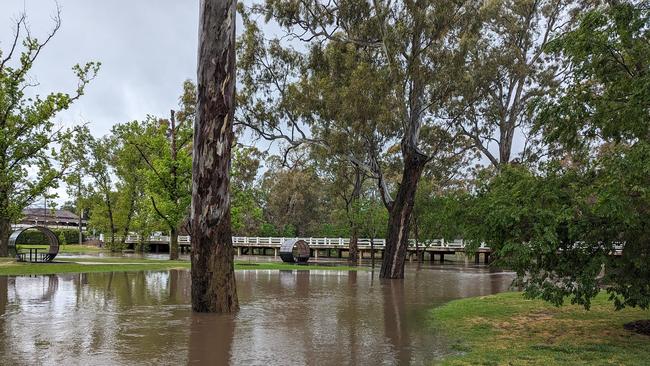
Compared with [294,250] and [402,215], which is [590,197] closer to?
[402,215]

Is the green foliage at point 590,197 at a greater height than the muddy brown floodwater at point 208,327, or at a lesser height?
greater

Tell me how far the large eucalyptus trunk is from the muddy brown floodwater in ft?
2.42

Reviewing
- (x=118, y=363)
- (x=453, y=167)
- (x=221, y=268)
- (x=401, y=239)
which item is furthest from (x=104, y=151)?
(x=118, y=363)

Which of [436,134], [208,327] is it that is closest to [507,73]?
[436,134]

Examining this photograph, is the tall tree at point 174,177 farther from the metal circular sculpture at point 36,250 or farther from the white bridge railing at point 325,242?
the white bridge railing at point 325,242

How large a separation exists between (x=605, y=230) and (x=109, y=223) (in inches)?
1854

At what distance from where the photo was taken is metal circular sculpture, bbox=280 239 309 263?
31.3 meters

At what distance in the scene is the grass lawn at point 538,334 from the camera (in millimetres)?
6805

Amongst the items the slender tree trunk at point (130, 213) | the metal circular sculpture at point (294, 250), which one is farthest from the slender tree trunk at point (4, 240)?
the slender tree trunk at point (130, 213)

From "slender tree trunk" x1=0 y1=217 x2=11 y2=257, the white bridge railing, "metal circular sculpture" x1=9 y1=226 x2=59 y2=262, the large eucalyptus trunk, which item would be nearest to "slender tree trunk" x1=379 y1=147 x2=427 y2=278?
the large eucalyptus trunk

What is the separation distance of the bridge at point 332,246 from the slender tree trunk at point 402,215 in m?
16.8

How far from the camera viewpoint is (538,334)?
28.7ft

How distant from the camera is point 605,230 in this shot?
300 inches

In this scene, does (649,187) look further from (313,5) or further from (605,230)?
(313,5)
